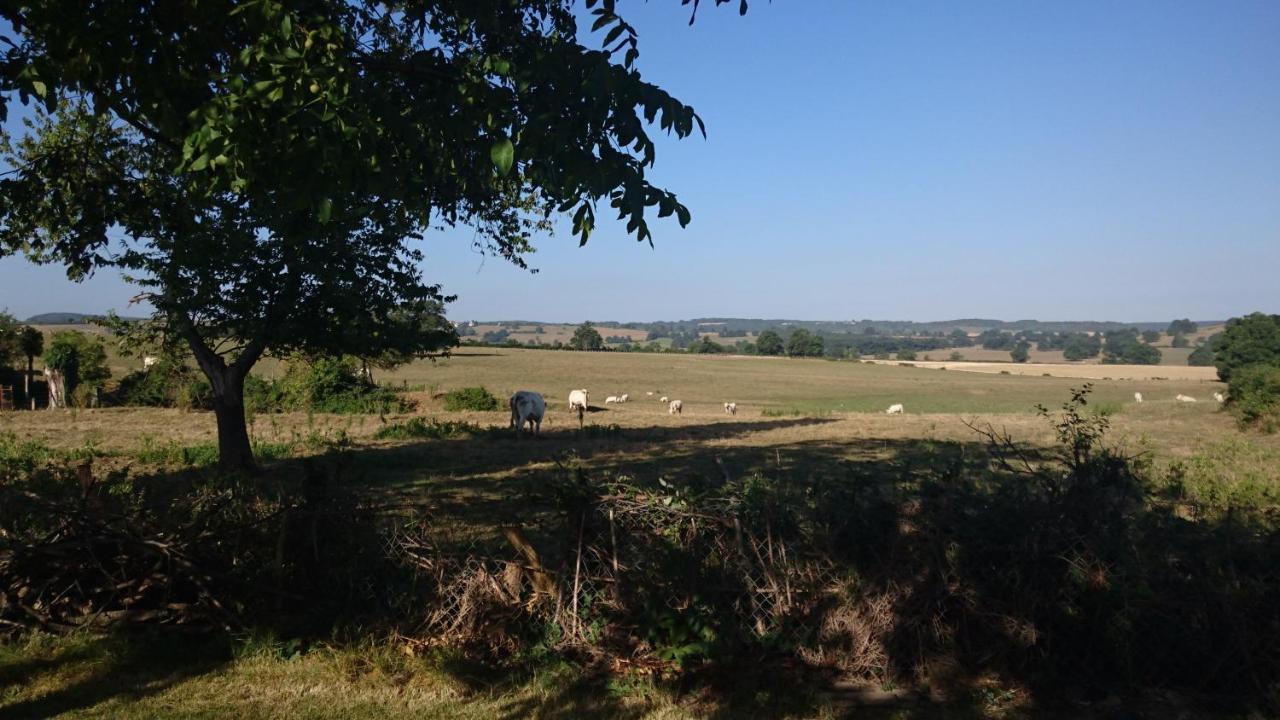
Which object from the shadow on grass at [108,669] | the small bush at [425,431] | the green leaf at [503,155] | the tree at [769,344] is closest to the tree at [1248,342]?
the small bush at [425,431]

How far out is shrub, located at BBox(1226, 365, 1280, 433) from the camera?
2330 centimetres

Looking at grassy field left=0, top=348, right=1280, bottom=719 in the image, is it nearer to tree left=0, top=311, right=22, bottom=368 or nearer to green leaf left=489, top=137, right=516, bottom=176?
green leaf left=489, top=137, right=516, bottom=176

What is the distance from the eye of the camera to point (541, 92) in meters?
5.43

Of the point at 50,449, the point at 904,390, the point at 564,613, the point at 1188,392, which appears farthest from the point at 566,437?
the point at 1188,392

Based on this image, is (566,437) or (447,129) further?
(566,437)

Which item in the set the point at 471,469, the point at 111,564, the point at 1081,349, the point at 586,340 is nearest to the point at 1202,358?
the point at 1081,349

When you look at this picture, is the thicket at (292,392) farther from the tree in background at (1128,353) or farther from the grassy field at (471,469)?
the tree in background at (1128,353)

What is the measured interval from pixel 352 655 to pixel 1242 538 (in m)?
5.87

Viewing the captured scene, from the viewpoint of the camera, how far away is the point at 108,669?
16.9 ft

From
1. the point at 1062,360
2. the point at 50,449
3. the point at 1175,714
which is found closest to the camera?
the point at 1175,714

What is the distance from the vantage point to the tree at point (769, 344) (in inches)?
4528

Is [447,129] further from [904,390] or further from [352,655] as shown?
[904,390]

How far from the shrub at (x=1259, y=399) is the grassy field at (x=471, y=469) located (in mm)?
684

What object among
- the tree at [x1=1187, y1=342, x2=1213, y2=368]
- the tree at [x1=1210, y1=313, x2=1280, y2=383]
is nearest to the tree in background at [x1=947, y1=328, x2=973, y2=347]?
the tree at [x1=1187, y1=342, x2=1213, y2=368]
